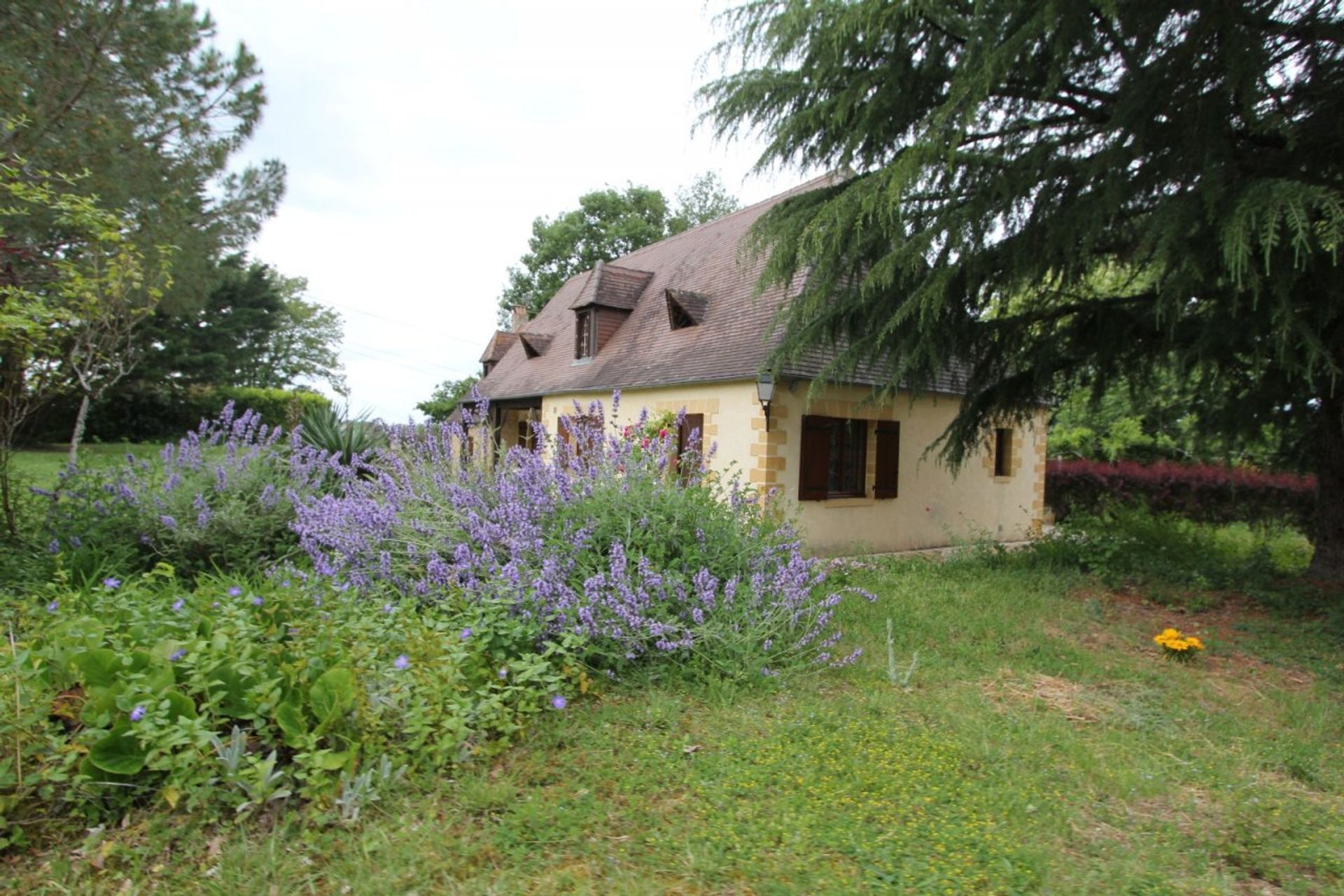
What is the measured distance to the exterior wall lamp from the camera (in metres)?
9.34

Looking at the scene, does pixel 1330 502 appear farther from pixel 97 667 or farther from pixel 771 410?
pixel 97 667

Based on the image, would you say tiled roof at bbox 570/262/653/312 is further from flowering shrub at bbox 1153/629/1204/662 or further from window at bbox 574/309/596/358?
flowering shrub at bbox 1153/629/1204/662

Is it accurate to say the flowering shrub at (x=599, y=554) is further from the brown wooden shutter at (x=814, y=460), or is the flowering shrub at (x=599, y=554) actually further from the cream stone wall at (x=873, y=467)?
the brown wooden shutter at (x=814, y=460)

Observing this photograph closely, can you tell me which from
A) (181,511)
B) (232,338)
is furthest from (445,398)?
(181,511)

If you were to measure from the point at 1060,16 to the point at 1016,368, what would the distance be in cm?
369

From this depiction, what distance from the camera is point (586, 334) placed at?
15.3m

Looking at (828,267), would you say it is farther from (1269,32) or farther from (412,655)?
(412,655)

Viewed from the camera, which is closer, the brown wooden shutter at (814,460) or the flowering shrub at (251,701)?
the flowering shrub at (251,701)

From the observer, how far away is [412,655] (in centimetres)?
320

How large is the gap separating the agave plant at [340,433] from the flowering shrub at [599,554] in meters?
3.98

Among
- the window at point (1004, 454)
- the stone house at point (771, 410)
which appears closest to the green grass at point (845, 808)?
the stone house at point (771, 410)

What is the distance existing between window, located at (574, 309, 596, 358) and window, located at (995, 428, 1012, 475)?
25.2 feet

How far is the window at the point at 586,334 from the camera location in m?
14.9

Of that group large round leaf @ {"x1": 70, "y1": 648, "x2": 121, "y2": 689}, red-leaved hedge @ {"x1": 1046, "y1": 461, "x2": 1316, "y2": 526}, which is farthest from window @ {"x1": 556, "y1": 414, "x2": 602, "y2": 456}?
red-leaved hedge @ {"x1": 1046, "y1": 461, "x2": 1316, "y2": 526}
